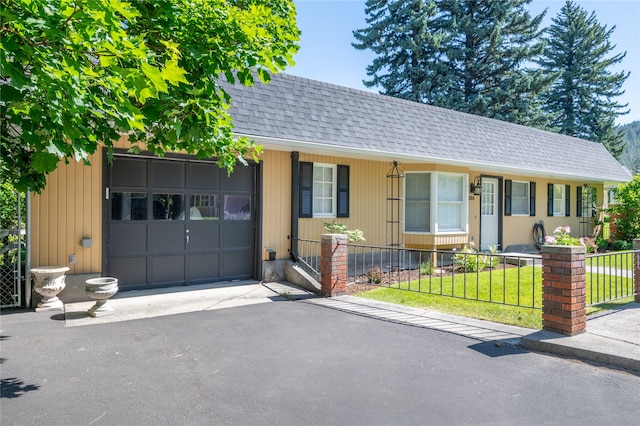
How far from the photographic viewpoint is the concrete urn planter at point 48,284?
6.50 metres

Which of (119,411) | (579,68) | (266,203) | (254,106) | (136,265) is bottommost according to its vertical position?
→ (119,411)

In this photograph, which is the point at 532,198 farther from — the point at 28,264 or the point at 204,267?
the point at 28,264

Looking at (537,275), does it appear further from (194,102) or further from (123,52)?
(123,52)

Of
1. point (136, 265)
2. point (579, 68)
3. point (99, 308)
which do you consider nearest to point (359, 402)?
point (99, 308)

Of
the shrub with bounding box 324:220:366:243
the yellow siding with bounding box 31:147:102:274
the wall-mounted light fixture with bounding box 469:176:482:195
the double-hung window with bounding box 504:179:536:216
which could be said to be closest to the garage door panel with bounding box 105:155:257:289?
the yellow siding with bounding box 31:147:102:274

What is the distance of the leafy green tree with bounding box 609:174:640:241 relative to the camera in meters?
16.0

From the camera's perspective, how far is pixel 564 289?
198 inches

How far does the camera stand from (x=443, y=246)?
11523 millimetres

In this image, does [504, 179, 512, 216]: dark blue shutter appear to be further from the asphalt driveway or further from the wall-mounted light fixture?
the asphalt driveway

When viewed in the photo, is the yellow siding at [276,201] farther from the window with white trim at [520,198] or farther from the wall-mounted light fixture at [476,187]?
the window with white trim at [520,198]

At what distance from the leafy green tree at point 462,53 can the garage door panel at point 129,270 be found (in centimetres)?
2400

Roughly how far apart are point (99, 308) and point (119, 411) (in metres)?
3.45

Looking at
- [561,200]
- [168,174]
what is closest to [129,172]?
[168,174]

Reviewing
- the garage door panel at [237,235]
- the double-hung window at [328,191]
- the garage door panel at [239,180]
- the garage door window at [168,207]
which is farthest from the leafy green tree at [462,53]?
the garage door window at [168,207]
